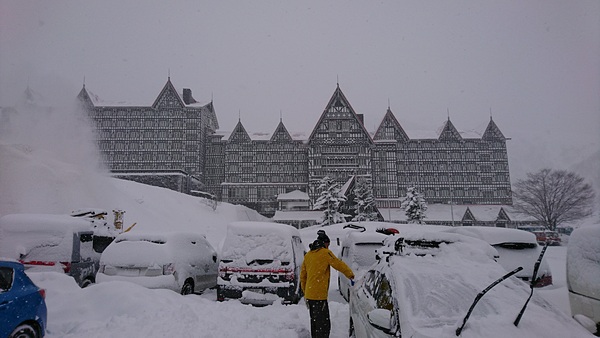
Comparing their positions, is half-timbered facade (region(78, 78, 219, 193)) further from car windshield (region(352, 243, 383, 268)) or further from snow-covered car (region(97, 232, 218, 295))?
car windshield (region(352, 243, 383, 268))

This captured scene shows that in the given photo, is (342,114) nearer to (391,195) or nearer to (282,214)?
(391,195)

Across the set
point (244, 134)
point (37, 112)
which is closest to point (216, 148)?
point (244, 134)

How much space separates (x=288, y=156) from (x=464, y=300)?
198 feet

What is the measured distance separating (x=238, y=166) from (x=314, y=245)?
58.5 meters

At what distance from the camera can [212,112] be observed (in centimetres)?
7050

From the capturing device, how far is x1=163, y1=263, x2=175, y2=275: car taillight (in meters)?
7.12

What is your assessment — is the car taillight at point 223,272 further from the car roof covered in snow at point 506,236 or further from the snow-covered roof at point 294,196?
the snow-covered roof at point 294,196

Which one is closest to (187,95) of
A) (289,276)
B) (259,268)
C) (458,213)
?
(458,213)

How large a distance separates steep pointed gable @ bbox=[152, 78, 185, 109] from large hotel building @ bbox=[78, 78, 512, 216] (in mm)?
170

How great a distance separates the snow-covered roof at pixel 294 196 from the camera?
58.0m

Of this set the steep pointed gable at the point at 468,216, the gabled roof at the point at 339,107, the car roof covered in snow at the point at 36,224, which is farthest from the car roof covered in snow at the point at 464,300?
the gabled roof at the point at 339,107

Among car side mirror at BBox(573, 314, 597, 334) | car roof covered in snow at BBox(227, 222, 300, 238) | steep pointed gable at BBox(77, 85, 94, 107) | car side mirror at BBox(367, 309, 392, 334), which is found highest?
steep pointed gable at BBox(77, 85, 94, 107)

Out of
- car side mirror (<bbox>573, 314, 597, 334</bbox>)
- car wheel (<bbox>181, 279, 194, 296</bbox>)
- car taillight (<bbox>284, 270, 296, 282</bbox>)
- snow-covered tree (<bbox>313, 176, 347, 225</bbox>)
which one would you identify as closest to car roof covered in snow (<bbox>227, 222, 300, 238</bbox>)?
car taillight (<bbox>284, 270, 296, 282</bbox>)

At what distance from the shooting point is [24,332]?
4383mm
